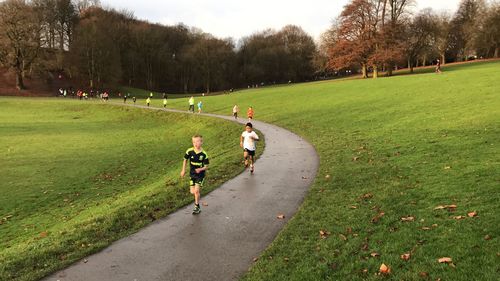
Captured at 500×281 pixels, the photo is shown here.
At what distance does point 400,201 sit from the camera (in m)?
9.74

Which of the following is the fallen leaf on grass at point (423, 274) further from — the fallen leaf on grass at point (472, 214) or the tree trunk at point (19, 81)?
the tree trunk at point (19, 81)

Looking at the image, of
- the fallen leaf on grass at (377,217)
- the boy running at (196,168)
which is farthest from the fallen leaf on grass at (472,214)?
the boy running at (196,168)

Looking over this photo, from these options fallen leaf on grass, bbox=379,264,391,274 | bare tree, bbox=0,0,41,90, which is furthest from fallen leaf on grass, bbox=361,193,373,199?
bare tree, bbox=0,0,41,90

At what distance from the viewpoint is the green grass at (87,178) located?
8.66 metres

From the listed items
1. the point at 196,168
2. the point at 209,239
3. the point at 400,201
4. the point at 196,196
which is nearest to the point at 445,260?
the point at 400,201

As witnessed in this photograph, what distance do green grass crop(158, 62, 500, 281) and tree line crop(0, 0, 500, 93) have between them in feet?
143

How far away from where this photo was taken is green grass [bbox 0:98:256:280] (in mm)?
8656

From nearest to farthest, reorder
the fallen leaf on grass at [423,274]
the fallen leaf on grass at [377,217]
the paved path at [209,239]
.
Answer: the fallen leaf on grass at [423,274] → the paved path at [209,239] → the fallen leaf on grass at [377,217]

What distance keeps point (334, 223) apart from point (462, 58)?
9986 centimetres

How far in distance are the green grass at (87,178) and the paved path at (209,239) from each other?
0.50 metres

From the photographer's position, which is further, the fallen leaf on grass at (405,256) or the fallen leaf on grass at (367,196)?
the fallen leaf on grass at (367,196)

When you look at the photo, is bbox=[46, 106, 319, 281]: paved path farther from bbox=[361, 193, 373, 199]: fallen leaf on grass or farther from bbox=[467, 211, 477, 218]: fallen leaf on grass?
bbox=[467, 211, 477, 218]: fallen leaf on grass

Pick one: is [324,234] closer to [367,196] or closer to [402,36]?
[367,196]

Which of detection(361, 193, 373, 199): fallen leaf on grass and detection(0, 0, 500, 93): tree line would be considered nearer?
detection(361, 193, 373, 199): fallen leaf on grass
